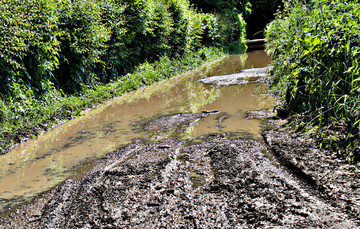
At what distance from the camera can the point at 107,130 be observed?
5.59 metres

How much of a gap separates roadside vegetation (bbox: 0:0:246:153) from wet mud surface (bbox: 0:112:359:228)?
8.80ft

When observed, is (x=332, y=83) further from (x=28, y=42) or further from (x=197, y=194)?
(x=28, y=42)

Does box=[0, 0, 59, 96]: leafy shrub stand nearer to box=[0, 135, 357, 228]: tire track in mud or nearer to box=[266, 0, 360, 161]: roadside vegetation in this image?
box=[0, 135, 357, 228]: tire track in mud

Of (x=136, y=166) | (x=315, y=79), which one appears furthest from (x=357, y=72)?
(x=136, y=166)

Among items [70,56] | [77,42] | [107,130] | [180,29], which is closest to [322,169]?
[107,130]

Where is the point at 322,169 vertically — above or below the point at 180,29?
below

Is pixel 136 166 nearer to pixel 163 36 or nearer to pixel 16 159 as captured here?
pixel 16 159

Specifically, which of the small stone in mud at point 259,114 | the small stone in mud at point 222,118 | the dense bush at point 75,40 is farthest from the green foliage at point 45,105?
the small stone in mud at point 259,114

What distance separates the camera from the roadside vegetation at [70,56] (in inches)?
231

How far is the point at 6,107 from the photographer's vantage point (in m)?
5.78

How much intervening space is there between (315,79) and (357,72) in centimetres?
92

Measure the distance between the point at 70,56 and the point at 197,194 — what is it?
6260mm

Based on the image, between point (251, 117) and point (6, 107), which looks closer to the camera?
point (251, 117)

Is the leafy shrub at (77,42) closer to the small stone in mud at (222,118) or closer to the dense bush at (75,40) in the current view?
the dense bush at (75,40)
